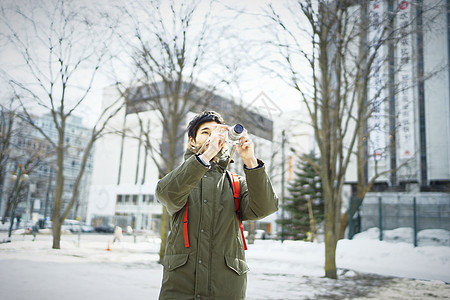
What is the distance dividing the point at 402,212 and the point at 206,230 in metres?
13.9

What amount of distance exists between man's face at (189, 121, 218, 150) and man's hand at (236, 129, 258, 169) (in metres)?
0.22

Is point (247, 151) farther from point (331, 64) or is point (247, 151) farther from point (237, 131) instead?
point (331, 64)

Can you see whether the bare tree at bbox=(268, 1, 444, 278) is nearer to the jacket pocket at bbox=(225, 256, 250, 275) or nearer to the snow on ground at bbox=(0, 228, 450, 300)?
the snow on ground at bbox=(0, 228, 450, 300)

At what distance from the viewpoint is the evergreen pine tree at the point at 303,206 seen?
68.4 feet

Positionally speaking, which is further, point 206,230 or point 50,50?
point 50,50

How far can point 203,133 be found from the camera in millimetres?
1790

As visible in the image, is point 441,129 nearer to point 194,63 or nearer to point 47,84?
point 194,63

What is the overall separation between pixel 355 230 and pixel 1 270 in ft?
43.6

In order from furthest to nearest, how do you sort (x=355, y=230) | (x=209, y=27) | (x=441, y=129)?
(x=441, y=129), (x=355, y=230), (x=209, y=27)

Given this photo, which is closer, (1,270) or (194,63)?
(1,270)

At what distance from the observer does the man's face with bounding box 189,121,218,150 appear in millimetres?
1784

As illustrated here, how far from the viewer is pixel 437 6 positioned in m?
6.40

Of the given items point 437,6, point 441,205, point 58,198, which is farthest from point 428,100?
point 58,198

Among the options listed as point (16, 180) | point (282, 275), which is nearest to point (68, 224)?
point (282, 275)
